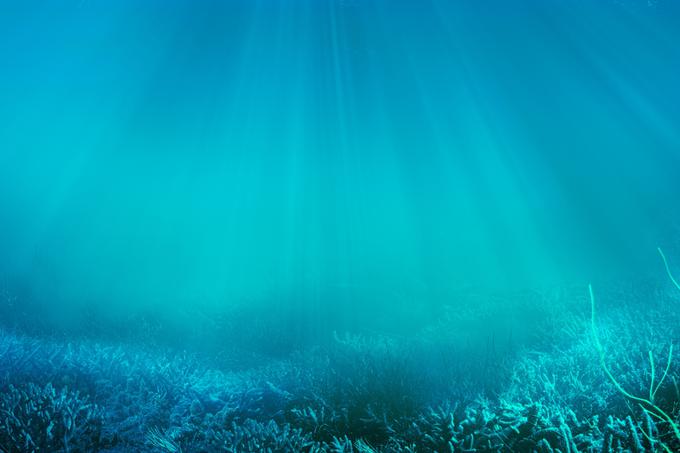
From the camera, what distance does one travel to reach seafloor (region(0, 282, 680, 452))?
2709 mm

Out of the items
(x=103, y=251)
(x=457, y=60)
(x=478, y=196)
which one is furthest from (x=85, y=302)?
(x=457, y=60)

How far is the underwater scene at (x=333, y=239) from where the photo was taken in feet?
10.8

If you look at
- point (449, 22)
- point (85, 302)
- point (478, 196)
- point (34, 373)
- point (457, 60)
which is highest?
point (449, 22)

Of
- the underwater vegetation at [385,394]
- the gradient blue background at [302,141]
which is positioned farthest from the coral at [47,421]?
the gradient blue background at [302,141]

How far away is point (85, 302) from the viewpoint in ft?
26.3

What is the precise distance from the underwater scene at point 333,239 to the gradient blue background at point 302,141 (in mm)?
81

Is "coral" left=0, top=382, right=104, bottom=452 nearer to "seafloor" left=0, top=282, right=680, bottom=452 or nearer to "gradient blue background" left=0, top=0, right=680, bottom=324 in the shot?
"seafloor" left=0, top=282, right=680, bottom=452

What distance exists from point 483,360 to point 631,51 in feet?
42.1

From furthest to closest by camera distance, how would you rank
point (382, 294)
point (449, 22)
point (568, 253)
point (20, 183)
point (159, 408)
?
1. point (20, 183)
2. point (449, 22)
3. point (568, 253)
4. point (382, 294)
5. point (159, 408)

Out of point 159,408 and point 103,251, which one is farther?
point 103,251

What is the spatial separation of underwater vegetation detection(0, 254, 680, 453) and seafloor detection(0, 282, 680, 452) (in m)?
0.02

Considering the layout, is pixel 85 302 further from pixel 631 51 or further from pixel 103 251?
pixel 631 51

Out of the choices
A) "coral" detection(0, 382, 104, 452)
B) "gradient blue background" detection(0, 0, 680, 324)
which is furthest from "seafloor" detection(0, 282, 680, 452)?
"gradient blue background" detection(0, 0, 680, 324)

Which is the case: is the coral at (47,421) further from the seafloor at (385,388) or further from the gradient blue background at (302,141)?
the gradient blue background at (302,141)
